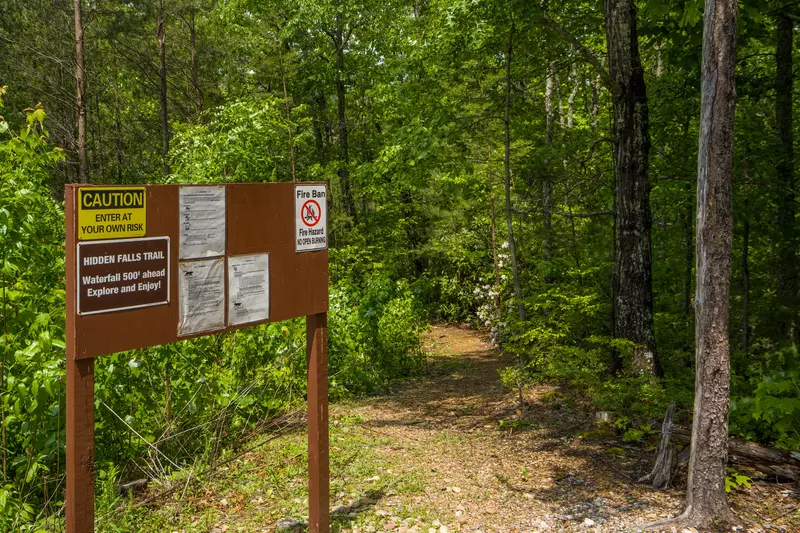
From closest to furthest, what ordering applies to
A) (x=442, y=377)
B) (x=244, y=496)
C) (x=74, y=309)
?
(x=74, y=309) → (x=244, y=496) → (x=442, y=377)

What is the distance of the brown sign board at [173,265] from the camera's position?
290 centimetres

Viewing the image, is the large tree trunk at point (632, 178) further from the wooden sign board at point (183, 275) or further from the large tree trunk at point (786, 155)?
the wooden sign board at point (183, 275)

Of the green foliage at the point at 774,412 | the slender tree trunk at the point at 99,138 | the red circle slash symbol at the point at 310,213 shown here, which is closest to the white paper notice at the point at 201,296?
the red circle slash symbol at the point at 310,213

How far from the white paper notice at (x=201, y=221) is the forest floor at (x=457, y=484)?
7.14 feet

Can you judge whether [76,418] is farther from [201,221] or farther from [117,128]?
[117,128]

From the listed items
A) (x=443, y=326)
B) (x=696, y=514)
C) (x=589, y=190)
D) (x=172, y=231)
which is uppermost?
(x=589, y=190)

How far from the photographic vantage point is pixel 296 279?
13.3ft

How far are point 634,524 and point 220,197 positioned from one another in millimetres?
3660

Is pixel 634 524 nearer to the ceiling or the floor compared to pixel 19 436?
nearer to the floor

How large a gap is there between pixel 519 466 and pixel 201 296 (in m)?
3.83

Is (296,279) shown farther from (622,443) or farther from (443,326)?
(443,326)

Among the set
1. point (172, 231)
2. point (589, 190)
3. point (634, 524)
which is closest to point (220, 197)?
point (172, 231)

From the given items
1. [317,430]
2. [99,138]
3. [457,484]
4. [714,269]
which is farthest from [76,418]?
[99,138]

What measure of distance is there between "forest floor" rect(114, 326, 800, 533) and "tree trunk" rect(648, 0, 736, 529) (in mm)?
372
